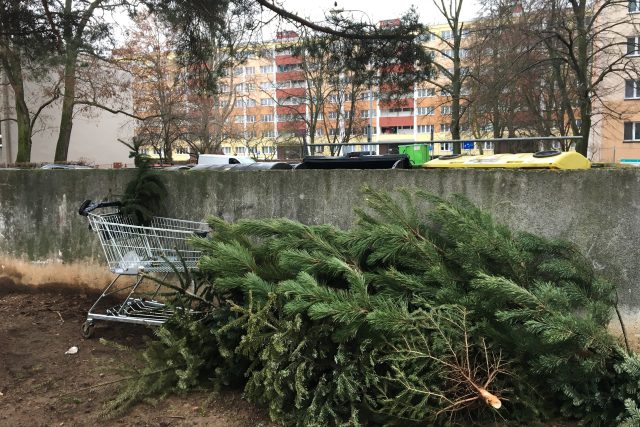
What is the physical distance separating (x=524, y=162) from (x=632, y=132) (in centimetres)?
4487

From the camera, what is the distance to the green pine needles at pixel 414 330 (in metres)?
2.87

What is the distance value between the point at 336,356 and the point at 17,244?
15.9 ft

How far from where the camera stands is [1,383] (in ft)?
12.9

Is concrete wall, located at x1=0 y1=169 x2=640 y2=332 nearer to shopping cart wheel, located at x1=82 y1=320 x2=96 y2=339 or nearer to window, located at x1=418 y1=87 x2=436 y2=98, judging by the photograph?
shopping cart wheel, located at x1=82 y1=320 x2=96 y2=339

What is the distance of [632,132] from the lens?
41.9 meters

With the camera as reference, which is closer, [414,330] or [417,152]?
[414,330]

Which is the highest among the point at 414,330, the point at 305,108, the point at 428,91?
the point at 305,108

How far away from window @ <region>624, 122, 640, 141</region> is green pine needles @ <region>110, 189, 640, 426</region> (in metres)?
45.3

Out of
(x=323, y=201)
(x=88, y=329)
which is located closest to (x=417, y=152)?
(x=323, y=201)

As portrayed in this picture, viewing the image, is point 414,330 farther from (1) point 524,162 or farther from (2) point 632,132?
(2) point 632,132

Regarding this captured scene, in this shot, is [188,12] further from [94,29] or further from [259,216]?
[259,216]

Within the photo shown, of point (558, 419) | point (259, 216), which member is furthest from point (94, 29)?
point (558, 419)

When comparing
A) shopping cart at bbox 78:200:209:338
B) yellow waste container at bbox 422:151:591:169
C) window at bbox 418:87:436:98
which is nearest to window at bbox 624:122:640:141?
window at bbox 418:87:436:98

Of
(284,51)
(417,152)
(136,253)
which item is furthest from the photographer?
(417,152)
